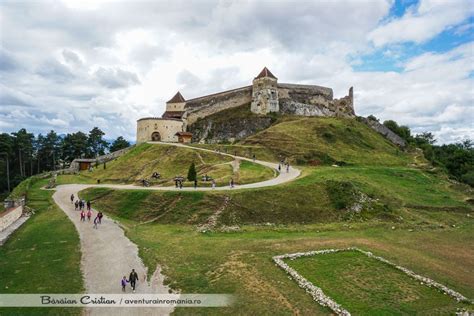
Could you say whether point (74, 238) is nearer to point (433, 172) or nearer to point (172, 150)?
point (172, 150)

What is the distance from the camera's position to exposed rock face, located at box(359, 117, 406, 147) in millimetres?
68569

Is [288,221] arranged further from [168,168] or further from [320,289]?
[168,168]

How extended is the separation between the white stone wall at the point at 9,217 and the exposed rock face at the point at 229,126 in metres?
38.8

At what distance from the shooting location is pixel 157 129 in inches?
2480

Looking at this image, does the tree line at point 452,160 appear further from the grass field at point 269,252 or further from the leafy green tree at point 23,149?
the leafy green tree at point 23,149

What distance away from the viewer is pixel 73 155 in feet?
245

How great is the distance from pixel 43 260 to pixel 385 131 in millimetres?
69272

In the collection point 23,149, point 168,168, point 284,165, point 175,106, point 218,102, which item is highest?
point 175,106

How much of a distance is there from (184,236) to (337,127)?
44744 millimetres

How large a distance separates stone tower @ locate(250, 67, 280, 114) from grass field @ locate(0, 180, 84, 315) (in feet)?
149

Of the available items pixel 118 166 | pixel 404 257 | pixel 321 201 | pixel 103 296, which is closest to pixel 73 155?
pixel 118 166

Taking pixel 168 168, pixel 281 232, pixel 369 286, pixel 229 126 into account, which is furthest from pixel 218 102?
pixel 369 286

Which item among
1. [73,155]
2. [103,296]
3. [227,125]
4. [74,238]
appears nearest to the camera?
[103,296]

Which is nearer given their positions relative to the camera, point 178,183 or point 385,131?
point 178,183
